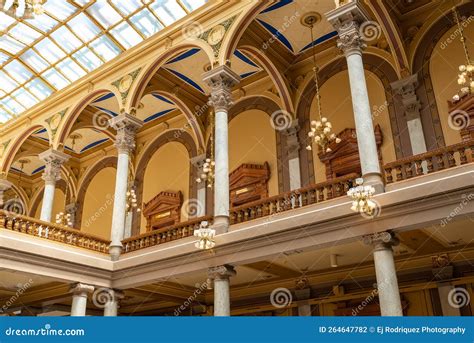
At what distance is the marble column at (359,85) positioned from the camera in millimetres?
8430

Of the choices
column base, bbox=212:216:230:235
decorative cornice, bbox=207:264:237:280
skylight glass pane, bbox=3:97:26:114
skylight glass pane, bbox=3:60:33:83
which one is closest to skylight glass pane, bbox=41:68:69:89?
skylight glass pane, bbox=3:60:33:83

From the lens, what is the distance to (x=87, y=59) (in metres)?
14.5

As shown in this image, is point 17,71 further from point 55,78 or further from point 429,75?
point 429,75

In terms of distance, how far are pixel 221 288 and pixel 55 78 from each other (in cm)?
962

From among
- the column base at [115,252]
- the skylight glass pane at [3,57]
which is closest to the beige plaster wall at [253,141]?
the column base at [115,252]

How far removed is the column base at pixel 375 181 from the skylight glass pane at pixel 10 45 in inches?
442

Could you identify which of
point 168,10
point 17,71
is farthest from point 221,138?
point 17,71

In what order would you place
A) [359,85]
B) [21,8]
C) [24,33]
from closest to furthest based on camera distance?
[21,8] → [359,85] → [24,33]

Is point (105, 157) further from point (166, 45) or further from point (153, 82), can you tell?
point (166, 45)

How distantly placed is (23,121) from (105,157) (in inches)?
137

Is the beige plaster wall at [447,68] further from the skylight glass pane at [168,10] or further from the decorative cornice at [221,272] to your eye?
the skylight glass pane at [168,10]

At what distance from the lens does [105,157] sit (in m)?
18.7

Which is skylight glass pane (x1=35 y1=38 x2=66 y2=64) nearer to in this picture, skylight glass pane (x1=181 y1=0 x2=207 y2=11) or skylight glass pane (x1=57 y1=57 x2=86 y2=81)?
skylight glass pane (x1=57 y1=57 x2=86 y2=81)
